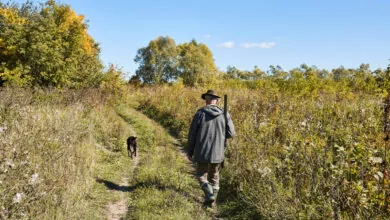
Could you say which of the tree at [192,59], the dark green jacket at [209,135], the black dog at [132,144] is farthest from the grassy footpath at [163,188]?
the tree at [192,59]

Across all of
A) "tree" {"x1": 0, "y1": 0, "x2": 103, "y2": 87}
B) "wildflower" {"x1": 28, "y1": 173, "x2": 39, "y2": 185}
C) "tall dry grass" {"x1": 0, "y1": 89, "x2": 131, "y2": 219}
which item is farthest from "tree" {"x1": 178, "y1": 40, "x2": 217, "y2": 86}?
"wildflower" {"x1": 28, "y1": 173, "x2": 39, "y2": 185}

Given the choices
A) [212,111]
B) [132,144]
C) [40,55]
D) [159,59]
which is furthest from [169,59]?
[212,111]

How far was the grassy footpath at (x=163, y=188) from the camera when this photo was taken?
5.49 metres

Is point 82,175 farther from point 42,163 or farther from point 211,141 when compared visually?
point 211,141

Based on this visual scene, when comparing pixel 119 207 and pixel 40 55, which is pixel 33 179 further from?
pixel 40 55

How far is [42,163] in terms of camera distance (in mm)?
5426

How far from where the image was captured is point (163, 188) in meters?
6.70

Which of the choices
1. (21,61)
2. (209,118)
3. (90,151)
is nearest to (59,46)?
(21,61)

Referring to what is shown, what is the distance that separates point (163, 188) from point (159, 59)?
60425mm

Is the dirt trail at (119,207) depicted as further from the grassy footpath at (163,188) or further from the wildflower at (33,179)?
the wildflower at (33,179)

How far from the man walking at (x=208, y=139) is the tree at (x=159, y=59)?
2303 inches

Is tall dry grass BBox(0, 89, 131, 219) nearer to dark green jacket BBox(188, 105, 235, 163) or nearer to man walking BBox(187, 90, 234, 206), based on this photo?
man walking BBox(187, 90, 234, 206)

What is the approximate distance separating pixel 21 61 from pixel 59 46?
225 cm

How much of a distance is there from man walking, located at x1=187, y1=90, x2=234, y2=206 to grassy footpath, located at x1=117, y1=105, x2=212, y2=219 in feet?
1.50
